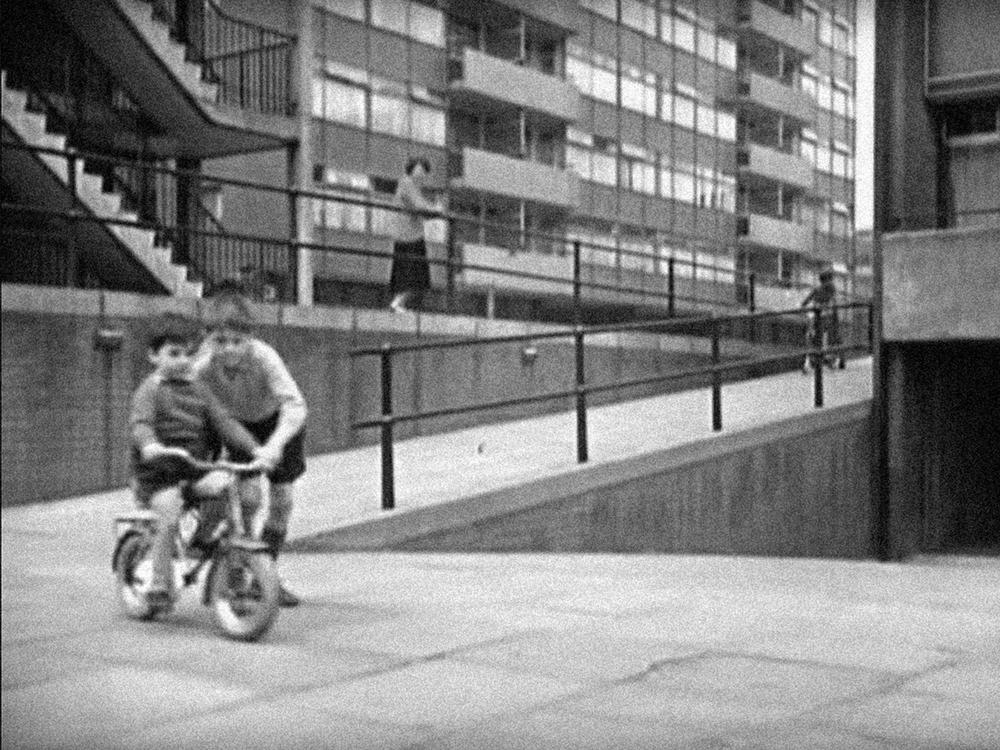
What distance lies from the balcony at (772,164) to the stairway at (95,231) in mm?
34713

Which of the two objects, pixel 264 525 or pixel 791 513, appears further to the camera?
pixel 791 513

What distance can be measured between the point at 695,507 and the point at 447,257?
5.39m

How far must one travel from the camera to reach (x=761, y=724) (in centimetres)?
356

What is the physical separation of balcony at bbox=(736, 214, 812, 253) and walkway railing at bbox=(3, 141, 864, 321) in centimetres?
266

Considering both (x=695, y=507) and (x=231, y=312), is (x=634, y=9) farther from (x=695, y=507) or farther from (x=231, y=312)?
(x=695, y=507)

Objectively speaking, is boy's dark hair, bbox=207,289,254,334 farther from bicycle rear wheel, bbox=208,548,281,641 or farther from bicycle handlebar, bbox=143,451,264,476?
bicycle rear wheel, bbox=208,548,281,641

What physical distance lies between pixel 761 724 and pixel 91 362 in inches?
247

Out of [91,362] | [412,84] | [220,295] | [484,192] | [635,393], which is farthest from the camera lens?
[484,192]

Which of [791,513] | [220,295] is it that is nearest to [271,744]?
[220,295]

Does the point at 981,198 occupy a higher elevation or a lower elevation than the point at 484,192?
lower

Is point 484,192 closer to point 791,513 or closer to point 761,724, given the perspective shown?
point 791,513

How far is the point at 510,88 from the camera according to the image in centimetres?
3475

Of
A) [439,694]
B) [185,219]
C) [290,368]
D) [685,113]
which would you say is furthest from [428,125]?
[439,694]

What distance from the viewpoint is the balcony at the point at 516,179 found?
33.9 m
